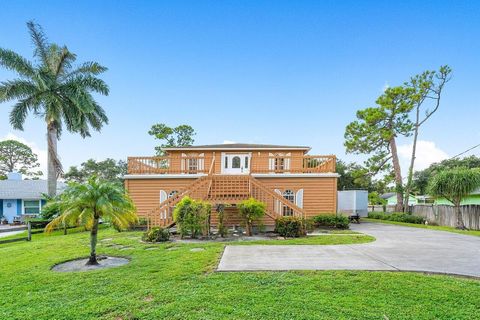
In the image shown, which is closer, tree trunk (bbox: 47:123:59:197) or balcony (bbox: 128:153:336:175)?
balcony (bbox: 128:153:336:175)

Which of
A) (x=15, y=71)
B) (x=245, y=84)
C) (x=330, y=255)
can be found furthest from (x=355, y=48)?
(x=15, y=71)

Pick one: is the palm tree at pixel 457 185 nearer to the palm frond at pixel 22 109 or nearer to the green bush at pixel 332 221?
the green bush at pixel 332 221

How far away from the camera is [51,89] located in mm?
16516

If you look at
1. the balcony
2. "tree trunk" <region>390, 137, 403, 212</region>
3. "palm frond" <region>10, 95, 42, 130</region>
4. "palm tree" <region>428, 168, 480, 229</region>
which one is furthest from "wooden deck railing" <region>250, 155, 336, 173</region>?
"palm frond" <region>10, 95, 42, 130</region>

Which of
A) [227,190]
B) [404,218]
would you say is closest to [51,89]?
[227,190]

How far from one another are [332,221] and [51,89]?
19156mm

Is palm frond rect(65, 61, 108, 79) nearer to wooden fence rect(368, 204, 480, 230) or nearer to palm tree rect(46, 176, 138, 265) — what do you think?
palm tree rect(46, 176, 138, 265)

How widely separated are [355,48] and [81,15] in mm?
15466

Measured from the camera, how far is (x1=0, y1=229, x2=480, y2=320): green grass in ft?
11.4

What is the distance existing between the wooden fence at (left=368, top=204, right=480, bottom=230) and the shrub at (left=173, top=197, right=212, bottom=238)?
1498cm

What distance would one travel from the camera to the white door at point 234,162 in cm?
1560

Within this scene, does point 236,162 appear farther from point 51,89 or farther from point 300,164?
point 51,89

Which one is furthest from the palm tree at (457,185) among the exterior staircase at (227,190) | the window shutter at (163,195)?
the window shutter at (163,195)

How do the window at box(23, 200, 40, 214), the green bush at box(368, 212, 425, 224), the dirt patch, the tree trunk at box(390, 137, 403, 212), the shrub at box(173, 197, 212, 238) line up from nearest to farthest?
the dirt patch < the shrub at box(173, 197, 212, 238) < the green bush at box(368, 212, 425, 224) < the tree trunk at box(390, 137, 403, 212) < the window at box(23, 200, 40, 214)
